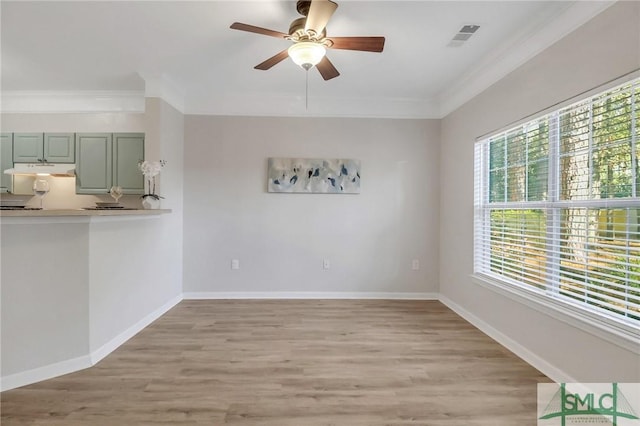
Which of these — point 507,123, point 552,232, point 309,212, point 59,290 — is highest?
point 507,123

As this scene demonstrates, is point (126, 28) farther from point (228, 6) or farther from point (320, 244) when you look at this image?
point (320, 244)

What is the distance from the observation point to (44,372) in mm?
2238

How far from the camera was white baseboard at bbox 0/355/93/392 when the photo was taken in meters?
2.13

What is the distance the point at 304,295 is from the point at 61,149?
370cm

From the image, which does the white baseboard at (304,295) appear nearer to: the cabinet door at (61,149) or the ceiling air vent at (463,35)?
the cabinet door at (61,149)

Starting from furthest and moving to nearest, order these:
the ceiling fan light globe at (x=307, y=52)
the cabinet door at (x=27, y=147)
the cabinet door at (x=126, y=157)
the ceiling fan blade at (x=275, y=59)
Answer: the cabinet door at (x=27, y=147), the cabinet door at (x=126, y=157), the ceiling fan blade at (x=275, y=59), the ceiling fan light globe at (x=307, y=52)

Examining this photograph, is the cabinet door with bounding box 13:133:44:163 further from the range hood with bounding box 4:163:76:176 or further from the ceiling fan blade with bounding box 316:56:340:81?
the ceiling fan blade with bounding box 316:56:340:81

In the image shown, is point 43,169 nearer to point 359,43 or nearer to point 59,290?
point 59,290

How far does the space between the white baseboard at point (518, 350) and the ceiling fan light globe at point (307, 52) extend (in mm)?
→ 2828

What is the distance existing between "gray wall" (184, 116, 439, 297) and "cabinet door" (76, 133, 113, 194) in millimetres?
963

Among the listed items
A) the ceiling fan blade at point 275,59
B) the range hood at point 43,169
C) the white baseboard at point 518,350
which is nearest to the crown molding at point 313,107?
the ceiling fan blade at point 275,59

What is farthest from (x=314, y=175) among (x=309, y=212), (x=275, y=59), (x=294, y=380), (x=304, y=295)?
(x=294, y=380)

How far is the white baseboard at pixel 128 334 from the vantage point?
2.51 metres

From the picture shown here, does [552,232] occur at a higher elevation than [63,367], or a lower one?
higher
